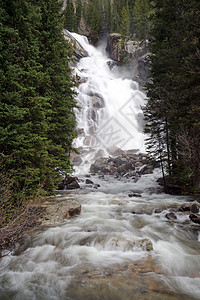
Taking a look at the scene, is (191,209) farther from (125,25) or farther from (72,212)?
(125,25)

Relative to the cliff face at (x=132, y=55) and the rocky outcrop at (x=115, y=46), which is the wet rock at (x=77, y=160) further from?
the rocky outcrop at (x=115, y=46)

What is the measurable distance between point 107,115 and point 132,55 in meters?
25.5

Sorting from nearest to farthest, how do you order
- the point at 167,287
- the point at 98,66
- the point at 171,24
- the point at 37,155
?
1. the point at 167,287
2. the point at 37,155
3. the point at 171,24
4. the point at 98,66

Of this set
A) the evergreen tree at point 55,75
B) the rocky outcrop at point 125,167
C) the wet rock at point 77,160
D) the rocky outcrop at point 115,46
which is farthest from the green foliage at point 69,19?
the evergreen tree at point 55,75

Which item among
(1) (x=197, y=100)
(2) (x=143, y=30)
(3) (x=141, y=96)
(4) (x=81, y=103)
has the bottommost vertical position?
(1) (x=197, y=100)

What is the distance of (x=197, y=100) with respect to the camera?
8039 millimetres

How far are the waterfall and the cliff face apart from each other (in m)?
2.96

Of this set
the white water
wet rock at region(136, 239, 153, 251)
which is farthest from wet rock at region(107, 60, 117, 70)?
wet rock at region(136, 239, 153, 251)

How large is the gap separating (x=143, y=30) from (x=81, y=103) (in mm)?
33361

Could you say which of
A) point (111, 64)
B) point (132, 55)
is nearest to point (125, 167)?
point (132, 55)

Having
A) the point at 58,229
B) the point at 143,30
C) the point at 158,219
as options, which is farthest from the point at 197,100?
the point at 143,30

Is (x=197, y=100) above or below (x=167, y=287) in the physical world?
above

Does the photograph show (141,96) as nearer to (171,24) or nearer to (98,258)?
(171,24)

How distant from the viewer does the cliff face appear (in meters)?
49.5
